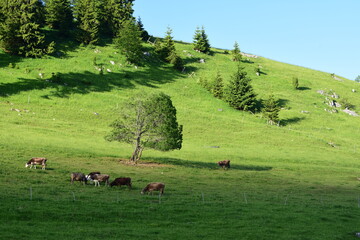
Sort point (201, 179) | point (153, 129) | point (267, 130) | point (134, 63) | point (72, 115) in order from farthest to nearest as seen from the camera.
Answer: point (134, 63)
point (267, 130)
point (72, 115)
point (153, 129)
point (201, 179)

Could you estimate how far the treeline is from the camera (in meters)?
105

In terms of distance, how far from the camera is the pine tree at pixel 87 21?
407ft

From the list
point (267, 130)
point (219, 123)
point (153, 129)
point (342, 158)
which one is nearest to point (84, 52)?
point (219, 123)

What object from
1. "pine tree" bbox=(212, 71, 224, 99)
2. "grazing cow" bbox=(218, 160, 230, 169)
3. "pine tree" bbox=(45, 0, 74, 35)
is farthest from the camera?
"pine tree" bbox=(45, 0, 74, 35)

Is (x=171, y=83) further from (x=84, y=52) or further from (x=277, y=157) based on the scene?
(x=277, y=157)

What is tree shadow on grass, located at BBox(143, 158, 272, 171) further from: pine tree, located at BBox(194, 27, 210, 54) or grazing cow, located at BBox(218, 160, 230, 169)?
pine tree, located at BBox(194, 27, 210, 54)

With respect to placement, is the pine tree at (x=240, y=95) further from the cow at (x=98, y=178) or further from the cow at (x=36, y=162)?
the cow at (x=98, y=178)

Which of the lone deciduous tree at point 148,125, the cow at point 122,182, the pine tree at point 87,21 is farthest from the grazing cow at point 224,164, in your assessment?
the pine tree at point 87,21

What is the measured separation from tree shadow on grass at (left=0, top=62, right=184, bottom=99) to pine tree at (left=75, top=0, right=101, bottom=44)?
21036 millimetres

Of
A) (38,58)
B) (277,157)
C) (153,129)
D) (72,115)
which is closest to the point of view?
(153,129)

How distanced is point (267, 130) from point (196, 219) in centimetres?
6977

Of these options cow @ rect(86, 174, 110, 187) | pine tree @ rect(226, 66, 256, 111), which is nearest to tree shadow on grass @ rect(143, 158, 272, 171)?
cow @ rect(86, 174, 110, 187)

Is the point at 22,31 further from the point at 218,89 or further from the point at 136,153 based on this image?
the point at 136,153

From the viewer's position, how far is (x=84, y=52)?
4715 inches
